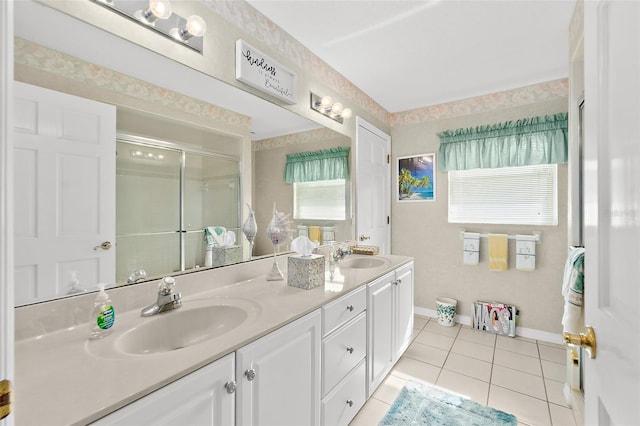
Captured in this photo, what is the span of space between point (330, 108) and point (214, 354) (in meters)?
Result: 2.02

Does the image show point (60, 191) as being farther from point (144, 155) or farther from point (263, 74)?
point (263, 74)

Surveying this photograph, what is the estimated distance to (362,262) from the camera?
236cm

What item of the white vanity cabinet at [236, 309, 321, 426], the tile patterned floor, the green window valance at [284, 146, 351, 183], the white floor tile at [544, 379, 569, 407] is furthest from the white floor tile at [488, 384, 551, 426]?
the green window valance at [284, 146, 351, 183]

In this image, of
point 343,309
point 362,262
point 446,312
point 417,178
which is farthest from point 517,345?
point 343,309

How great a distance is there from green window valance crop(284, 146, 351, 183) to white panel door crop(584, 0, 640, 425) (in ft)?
5.09

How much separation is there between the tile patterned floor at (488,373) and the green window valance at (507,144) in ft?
5.69

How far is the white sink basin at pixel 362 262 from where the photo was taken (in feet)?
7.51

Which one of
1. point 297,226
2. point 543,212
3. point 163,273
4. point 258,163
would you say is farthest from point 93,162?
point 543,212

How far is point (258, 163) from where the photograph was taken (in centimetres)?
172

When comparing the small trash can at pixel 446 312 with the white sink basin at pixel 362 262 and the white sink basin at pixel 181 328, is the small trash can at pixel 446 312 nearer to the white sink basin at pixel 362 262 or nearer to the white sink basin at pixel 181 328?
the white sink basin at pixel 362 262

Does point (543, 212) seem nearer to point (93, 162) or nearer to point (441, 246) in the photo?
point (441, 246)

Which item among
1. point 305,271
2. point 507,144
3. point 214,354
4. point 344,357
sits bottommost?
point 344,357

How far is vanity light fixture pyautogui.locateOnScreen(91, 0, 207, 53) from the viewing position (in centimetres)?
112

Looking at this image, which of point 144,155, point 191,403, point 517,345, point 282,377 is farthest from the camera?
point 517,345
